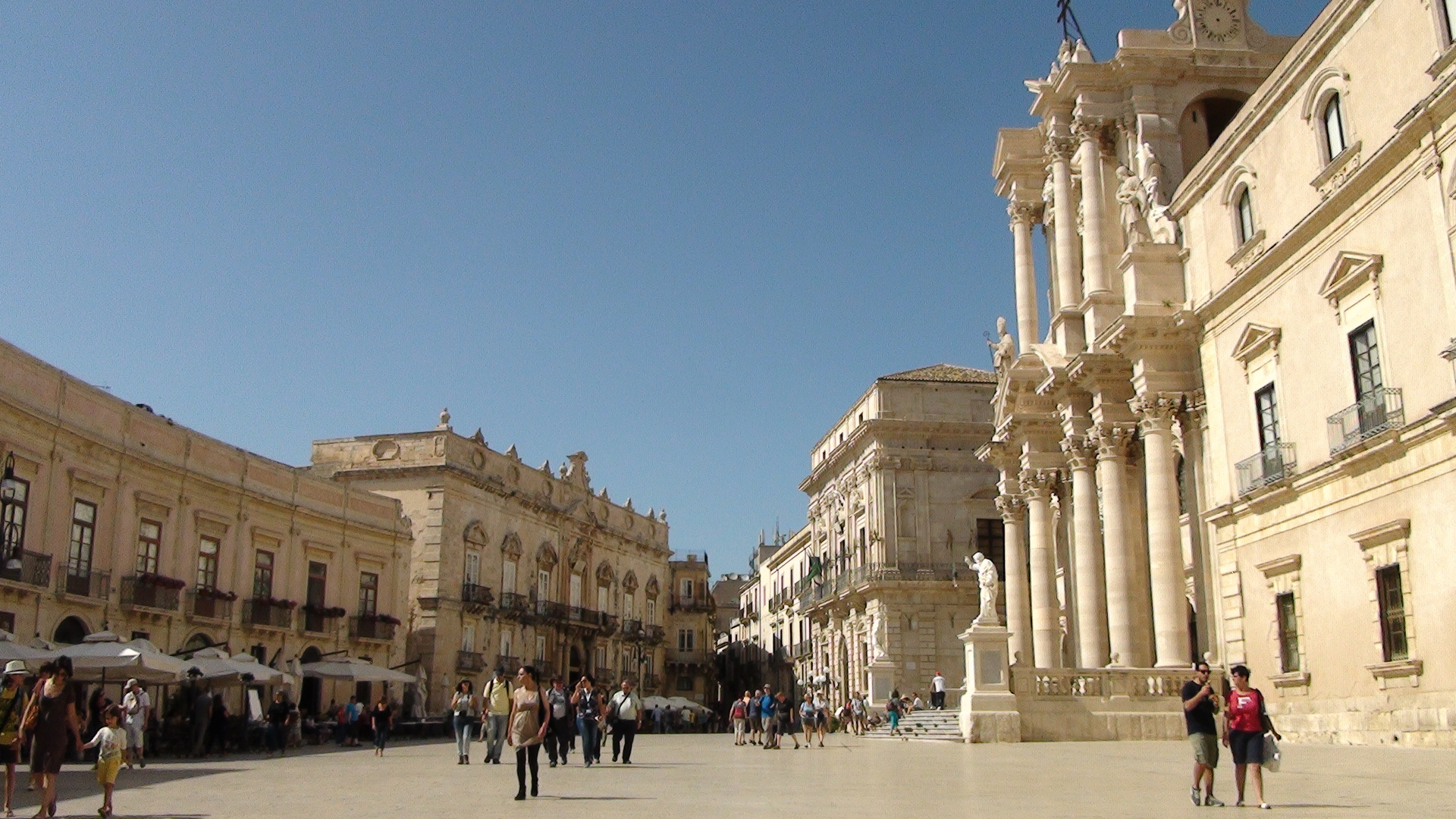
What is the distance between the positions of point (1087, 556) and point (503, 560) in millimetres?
28106

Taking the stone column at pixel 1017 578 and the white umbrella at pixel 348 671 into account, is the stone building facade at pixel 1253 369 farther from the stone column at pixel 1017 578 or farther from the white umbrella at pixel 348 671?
the white umbrella at pixel 348 671

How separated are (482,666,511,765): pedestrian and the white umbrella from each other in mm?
13245

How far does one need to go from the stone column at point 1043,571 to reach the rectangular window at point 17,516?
2046 cm

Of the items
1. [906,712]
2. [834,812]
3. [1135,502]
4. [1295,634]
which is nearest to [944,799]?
[834,812]

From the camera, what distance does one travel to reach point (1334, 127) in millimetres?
18484

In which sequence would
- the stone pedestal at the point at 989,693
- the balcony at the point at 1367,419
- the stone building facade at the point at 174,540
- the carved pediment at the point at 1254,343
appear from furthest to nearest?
the stone building facade at the point at 174,540
the stone pedestal at the point at 989,693
the carved pediment at the point at 1254,343
the balcony at the point at 1367,419

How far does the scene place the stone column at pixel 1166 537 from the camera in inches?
894

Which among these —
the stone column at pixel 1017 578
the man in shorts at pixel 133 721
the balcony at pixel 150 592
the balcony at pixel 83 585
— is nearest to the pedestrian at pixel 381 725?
the man in shorts at pixel 133 721

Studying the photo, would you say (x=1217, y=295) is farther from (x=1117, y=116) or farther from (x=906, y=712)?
(x=906, y=712)

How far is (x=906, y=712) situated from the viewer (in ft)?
115

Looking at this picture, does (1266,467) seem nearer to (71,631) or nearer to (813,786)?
(813,786)

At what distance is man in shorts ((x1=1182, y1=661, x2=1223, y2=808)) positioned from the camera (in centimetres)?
998

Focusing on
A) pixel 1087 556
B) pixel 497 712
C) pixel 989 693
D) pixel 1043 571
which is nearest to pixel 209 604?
pixel 497 712

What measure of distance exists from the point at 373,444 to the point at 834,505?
17706 millimetres
